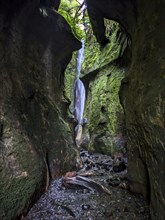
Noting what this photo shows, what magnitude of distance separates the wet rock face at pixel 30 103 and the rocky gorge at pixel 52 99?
0.04 ft

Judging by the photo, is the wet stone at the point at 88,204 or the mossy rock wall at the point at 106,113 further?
the mossy rock wall at the point at 106,113

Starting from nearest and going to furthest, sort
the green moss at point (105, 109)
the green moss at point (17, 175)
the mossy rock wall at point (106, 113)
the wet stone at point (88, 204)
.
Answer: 1. the green moss at point (17, 175)
2. the wet stone at point (88, 204)
3. the mossy rock wall at point (106, 113)
4. the green moss at point (105, 109)

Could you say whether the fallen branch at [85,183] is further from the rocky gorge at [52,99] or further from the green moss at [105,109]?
the green moss at [105,109]

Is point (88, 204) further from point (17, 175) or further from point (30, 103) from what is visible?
point (30, 103)

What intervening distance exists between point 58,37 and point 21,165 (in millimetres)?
3626

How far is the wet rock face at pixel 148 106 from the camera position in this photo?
83.4 inches

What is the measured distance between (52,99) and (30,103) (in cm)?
94

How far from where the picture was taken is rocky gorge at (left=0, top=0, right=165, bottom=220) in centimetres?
233

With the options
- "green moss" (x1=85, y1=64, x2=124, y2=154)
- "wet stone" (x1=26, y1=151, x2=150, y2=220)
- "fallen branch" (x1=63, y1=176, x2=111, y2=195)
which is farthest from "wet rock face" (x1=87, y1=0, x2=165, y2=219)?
"green moss" (x1=85, y1=64, x2=124, y2=154)

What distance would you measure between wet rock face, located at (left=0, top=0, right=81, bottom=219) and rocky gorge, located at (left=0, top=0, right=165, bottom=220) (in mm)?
14

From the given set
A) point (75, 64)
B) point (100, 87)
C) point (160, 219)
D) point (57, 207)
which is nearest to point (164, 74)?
point (160, 219)

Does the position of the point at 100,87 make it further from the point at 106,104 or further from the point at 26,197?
the point at 26,197

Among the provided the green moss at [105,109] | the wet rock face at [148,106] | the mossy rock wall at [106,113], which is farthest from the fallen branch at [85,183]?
the green moss at [105,109]

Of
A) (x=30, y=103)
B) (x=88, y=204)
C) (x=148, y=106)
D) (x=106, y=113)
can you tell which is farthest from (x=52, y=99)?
(x=106, y=113)
